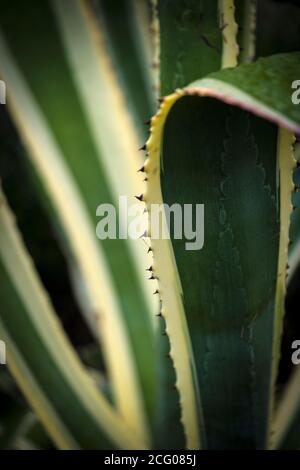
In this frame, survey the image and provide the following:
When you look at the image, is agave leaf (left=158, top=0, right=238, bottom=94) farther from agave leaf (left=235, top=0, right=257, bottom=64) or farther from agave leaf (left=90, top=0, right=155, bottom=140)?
agave leaf (left=90, top=0, right=155, bottom=140)

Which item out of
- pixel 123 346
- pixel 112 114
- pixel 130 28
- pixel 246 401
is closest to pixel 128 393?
pixel 123 346

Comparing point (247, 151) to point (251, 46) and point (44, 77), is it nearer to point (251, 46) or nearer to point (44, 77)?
point (251, 46)

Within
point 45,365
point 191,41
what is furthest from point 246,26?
point 45,365

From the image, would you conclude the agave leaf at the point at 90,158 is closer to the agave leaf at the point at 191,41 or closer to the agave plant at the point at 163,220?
the agave plant at the point at 163,220

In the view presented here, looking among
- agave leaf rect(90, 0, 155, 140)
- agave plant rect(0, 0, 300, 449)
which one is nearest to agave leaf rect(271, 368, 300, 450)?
agave plant rect(0, 0, 300, 449)

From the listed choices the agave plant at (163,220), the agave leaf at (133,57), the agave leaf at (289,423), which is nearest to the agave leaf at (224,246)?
the agave plant at (163,220)

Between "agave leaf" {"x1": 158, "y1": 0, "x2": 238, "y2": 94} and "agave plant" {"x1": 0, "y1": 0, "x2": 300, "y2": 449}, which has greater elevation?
"agave leaf" {"x1": 158, "y1": 0, "x2": 238, "y2": 94}
